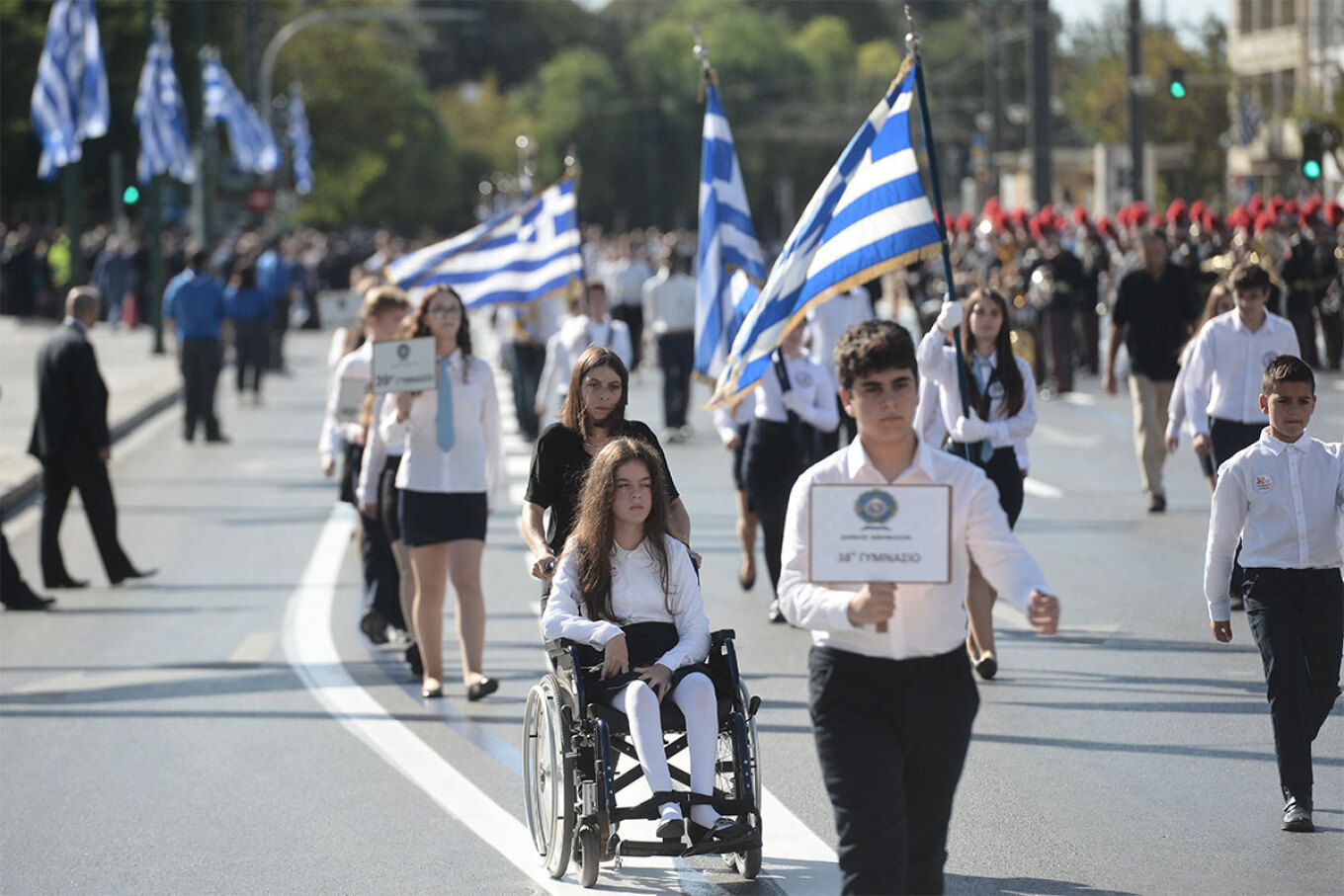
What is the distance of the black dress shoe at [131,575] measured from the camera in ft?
47.9

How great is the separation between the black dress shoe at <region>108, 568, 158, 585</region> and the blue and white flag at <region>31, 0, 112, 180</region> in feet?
49.7

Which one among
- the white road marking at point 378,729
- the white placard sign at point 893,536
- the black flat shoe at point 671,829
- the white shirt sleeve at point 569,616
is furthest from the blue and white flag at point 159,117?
the white placard sign at point 893,536

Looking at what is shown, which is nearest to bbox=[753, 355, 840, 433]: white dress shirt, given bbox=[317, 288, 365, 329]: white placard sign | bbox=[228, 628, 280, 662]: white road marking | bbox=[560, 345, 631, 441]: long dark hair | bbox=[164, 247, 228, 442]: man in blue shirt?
bbox=[228, 628, 280, 662]: white road marking

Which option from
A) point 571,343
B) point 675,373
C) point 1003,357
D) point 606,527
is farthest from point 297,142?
point 606,527

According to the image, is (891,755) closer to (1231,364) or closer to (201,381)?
(1231,364)

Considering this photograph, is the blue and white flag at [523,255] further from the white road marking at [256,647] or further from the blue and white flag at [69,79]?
the blue and white flag at [69,79]

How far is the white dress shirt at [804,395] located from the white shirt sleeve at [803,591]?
21.8ft

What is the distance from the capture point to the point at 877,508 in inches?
205

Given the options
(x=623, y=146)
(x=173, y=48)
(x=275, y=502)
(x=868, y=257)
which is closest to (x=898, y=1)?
(x=623, y=146)

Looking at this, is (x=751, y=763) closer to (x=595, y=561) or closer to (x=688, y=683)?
(x=688, y=683)

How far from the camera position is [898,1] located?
138000 mm

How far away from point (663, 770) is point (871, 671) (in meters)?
1.43

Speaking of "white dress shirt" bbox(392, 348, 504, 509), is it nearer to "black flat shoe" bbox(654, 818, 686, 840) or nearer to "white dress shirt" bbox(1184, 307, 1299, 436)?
"black flat shoe" bbox(654, 818, 686, 840)

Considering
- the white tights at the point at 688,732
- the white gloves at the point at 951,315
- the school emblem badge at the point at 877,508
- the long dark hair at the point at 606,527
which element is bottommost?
the white tights at the point at 688,732
